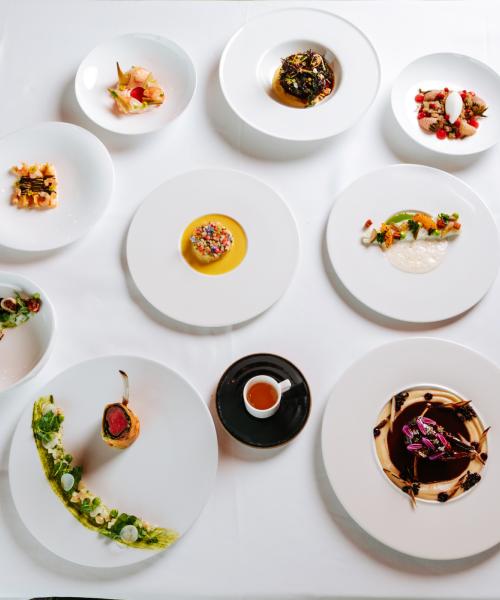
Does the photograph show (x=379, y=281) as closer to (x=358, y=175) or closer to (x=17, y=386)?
(x=358, y=175)

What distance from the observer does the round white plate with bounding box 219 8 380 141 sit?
1914mm

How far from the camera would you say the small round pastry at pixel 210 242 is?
66.3 inches

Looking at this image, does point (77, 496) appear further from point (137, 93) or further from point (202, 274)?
point (137, 93)

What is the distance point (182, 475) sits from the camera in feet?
4.92

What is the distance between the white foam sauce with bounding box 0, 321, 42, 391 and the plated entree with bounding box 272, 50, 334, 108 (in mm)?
1254

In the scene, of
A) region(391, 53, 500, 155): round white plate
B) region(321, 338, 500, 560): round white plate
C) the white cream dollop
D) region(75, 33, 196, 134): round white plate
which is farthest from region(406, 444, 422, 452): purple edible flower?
region(75, 33, 196, 134): round white plate

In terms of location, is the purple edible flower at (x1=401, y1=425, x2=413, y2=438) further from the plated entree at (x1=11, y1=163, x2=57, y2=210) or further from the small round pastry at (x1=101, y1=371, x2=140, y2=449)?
the plated entree at (x1=11, y1=163, x2=57, y2=210)

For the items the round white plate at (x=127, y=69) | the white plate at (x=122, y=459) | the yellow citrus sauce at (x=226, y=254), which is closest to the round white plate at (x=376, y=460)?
the white plate at (x=122, y=459)

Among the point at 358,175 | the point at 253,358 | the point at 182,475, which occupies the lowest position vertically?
the point at 182,475

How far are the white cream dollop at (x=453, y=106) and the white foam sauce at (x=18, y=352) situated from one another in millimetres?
1654

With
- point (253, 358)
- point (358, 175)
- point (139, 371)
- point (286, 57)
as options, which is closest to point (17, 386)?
point (139, 371)

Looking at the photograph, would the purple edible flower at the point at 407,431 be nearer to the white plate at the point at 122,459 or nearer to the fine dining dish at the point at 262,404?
the fine dining dish at the point at 262,404

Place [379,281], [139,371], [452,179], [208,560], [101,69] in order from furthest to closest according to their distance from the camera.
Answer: [101,69] < [452,179] < [379,281] < [139,371] < [208,560]

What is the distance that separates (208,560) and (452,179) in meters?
1.49
